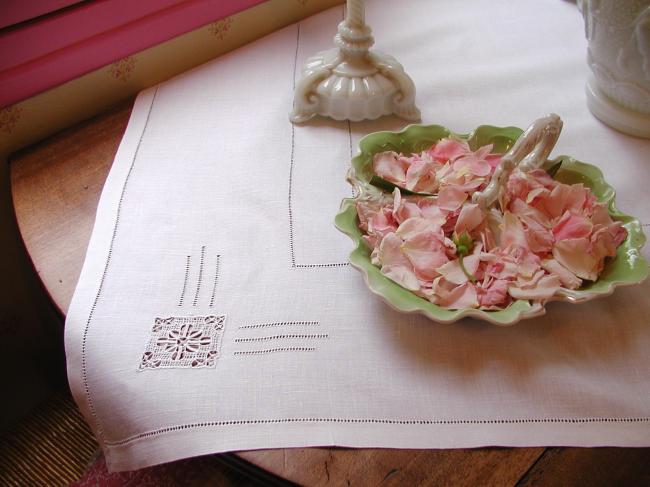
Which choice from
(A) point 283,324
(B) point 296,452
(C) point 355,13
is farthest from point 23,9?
(B) point 296,452

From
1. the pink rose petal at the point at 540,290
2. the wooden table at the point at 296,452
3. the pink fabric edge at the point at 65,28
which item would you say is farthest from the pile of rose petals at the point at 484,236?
the pink fabric edge at the point at 65,28

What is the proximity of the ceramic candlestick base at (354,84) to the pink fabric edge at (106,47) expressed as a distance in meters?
0.24

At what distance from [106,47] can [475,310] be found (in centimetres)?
64

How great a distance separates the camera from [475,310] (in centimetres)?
Answer: 47

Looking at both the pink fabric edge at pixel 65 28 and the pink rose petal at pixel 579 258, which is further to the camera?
the pink fabric edge at pixel 65 28

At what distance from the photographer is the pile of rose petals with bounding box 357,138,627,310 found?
0.50 m

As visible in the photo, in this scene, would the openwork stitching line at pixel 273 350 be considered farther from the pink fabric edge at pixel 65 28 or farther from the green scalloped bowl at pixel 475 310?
the pink fabric edge at pixel 65 28

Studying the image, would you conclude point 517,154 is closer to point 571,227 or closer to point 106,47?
point 571,227

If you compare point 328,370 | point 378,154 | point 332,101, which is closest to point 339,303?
point 328,370

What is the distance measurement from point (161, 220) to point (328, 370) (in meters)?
0.27

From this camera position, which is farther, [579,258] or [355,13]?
[355,13]

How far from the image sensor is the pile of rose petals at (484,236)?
0.50 m

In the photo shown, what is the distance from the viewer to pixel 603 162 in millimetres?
715

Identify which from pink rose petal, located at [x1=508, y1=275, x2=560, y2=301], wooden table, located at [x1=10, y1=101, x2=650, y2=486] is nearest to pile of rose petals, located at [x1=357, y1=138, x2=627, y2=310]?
pink rose petal, located at [x1=508, y1=275, x2=560, y2=301]
